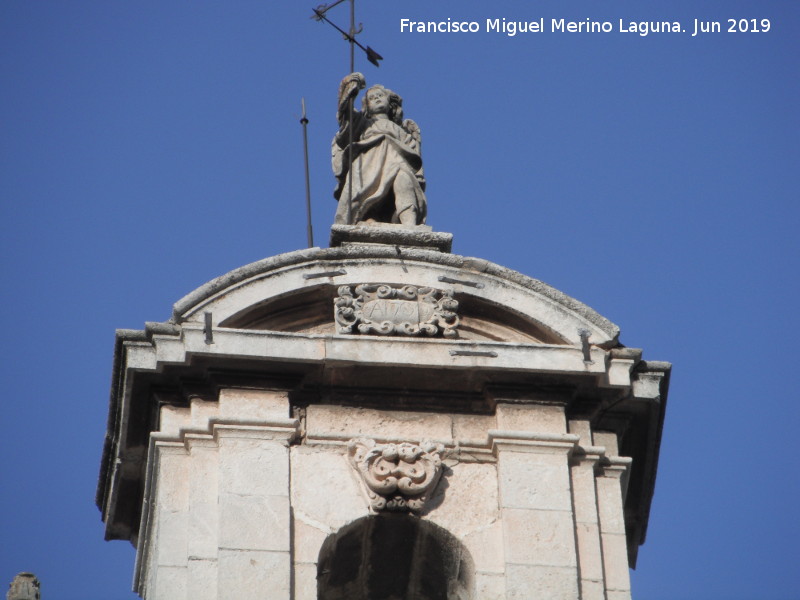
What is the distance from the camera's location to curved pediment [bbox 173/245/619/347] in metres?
17.7

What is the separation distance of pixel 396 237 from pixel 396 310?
3.03ft

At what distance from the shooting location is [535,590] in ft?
53.6

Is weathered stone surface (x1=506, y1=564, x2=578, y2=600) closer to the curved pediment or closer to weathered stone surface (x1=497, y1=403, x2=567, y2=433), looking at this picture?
weathered stone surface (x1=497, y1=403, x2=567, y2=433)

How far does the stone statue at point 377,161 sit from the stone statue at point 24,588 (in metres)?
4.15

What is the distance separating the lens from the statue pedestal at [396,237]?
18547 millimetres

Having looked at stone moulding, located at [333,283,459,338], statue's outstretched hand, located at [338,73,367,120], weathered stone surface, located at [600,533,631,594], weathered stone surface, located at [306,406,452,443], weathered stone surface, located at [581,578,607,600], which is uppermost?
statue's outstretched hand, located at [338,73,367,120]

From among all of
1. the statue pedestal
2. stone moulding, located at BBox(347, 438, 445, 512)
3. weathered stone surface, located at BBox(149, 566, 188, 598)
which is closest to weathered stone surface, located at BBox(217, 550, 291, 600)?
weathered stone surface, located at BBox(149, 566, 188, 598)

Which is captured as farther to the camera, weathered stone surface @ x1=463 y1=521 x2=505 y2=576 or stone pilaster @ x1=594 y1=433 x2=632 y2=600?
stone pilaster @ x1=594 y1=433 x2=632 y2=600

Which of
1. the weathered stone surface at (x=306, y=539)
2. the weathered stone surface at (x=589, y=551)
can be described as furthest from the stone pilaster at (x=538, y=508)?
the weathered stone surface at (x=306, y=539)

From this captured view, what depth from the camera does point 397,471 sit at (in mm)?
16953

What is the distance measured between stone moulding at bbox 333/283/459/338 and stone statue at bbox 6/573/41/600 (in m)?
2.92

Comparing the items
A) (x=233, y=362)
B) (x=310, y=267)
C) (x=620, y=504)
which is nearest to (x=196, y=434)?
(x=233, y=362)

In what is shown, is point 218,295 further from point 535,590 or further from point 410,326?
point 535,590

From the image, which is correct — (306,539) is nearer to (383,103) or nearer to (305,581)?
(305,581)
